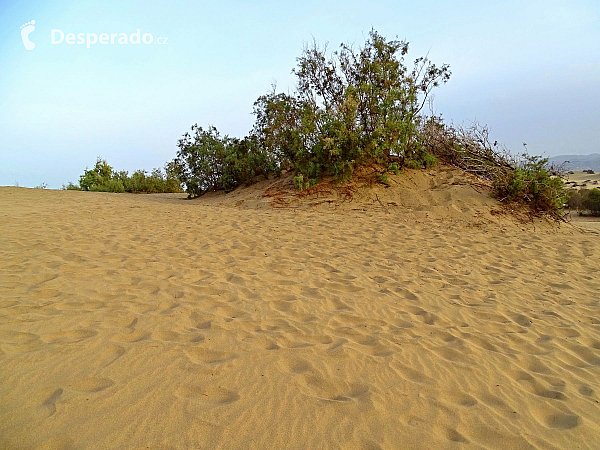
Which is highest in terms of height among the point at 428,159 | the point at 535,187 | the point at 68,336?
the point at 428,159

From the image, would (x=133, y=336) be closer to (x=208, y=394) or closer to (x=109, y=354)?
(x=109, y=354)

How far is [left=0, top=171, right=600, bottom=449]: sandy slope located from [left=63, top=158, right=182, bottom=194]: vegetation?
46.2ft

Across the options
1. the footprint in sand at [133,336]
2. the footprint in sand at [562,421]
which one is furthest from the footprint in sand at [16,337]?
the footprint in sand at [562,421]

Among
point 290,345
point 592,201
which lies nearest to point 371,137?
point 290,345

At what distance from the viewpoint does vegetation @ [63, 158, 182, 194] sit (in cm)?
1970

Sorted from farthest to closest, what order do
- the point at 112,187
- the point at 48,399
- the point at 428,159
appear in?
1. the point at 112,187
2. the point at 428,159
3. the point at 48,399

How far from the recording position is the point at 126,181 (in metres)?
20.1

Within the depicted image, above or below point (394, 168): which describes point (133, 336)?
below

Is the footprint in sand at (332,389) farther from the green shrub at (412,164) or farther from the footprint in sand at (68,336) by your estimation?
the green shrub at (412,164)

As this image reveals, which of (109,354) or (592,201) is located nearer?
(109,354)

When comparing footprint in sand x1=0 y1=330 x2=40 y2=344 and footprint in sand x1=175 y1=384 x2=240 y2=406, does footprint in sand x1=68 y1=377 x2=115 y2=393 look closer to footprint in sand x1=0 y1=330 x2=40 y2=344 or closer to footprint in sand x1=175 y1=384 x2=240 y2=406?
footprint in sand x1=175 y1=384 x2=240 y2=406

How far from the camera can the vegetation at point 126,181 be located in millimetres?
19703

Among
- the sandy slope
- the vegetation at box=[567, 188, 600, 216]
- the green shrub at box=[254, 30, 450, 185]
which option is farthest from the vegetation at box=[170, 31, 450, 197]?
the vegetation at box=[567, 188, 600, 216]

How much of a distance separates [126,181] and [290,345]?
19.5 m
